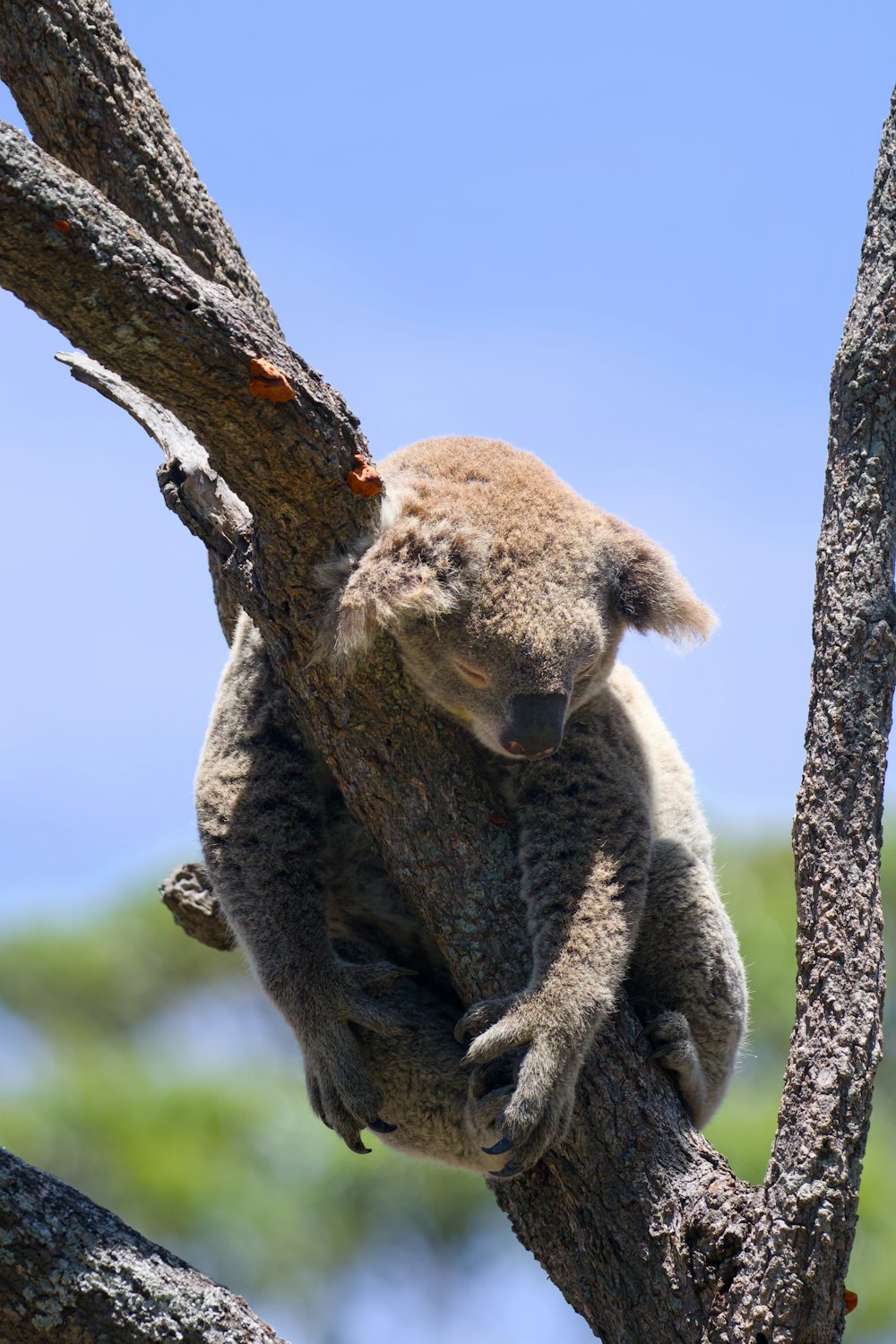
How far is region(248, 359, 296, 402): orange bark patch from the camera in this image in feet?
8.11

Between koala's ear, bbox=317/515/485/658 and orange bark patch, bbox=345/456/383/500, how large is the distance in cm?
14

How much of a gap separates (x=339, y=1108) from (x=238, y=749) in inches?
33.1

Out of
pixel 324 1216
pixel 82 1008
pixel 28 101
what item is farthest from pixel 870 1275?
pixel 28 101

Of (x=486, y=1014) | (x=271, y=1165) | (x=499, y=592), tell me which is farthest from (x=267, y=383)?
(x=271, y=1165)

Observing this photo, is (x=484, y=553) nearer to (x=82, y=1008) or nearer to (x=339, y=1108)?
(x=339, y=1108)

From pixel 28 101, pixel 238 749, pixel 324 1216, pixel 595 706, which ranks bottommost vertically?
pixel 238 749

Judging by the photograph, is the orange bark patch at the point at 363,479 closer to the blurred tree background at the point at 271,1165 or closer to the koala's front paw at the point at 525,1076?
the koala's front paw at the point at 525,1076

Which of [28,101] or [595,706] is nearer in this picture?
[595,706]

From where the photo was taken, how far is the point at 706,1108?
336 cm

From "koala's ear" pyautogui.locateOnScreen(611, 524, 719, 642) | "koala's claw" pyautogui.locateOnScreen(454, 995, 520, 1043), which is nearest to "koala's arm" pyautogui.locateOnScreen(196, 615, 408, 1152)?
"koala's claw" pyautogui.locateOnScreen(454, 995, 520, 1043)

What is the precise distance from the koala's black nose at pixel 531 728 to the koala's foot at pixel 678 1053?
0.68 m

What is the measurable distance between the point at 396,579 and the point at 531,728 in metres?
0.42

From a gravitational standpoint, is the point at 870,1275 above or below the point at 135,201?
above

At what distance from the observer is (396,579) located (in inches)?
109
